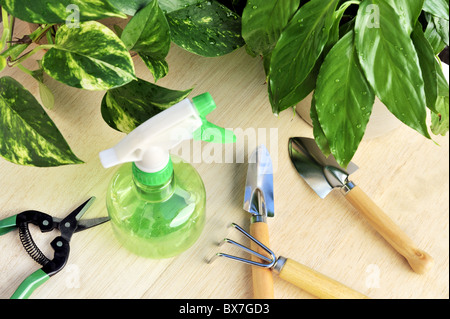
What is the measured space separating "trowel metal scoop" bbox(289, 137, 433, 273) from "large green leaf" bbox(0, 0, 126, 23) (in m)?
0.32

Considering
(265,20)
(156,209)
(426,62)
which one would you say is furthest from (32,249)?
(426,62)

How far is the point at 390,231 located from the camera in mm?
637

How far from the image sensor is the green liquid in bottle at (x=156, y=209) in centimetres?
58

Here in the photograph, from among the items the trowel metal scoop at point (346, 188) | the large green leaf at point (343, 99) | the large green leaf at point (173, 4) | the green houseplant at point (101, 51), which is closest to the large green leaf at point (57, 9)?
the green houseplant at point (101, 51)

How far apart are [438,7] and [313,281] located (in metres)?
0.34

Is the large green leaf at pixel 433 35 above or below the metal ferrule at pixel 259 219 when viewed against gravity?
above

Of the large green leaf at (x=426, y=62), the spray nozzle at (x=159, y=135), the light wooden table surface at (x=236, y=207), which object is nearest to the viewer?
the spray nozzle at (x=159, y=135)

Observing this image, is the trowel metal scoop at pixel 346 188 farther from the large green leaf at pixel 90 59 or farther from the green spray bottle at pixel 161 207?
the large green leaf at pixel 90 59

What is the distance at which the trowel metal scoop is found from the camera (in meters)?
0.63

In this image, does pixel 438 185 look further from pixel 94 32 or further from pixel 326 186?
pixel 94 32

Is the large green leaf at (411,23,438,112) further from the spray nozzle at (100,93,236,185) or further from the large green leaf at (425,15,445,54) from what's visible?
the spray nozzle at (100,93,236,185)

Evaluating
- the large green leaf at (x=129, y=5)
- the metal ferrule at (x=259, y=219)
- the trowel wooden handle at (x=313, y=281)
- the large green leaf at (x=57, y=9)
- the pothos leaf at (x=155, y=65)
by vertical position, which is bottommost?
the trowel wooden handle at (x=313, y=281)

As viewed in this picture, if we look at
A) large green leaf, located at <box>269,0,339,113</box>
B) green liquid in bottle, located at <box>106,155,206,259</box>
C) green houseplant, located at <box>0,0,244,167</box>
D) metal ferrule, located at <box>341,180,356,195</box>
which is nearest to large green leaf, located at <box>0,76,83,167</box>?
green houseplant, located at <box>0,0,244,167</box>

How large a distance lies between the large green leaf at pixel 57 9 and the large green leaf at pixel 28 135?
0.31 ft
